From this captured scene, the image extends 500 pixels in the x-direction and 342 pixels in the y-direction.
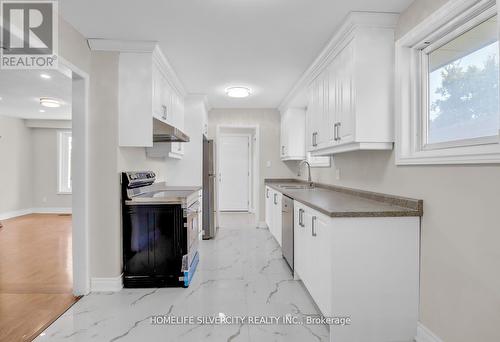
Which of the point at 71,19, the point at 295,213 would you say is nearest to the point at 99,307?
the point at 295,213

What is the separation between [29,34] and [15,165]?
19.6 ft

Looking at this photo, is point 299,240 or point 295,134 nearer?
point 299,240

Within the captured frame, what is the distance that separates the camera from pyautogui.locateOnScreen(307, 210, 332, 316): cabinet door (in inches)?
72.5

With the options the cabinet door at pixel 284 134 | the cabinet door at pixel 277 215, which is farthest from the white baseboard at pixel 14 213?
the cabinet door at pixel 284 134

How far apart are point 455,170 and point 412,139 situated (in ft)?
1.60

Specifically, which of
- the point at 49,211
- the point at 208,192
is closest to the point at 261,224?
the point at 208,192

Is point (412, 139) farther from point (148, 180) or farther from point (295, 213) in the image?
point (148, 180)

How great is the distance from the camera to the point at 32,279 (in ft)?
9.46

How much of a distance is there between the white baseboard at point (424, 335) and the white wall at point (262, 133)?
12.0ft

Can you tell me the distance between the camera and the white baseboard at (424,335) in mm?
1732

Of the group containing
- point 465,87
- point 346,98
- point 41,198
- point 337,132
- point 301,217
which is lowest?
point 41,198

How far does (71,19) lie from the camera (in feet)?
7.29

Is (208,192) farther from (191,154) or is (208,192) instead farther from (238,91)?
(238,91)

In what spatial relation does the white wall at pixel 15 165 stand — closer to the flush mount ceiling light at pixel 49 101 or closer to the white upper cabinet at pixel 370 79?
the flush mount ceiling light at pixel 49 101
